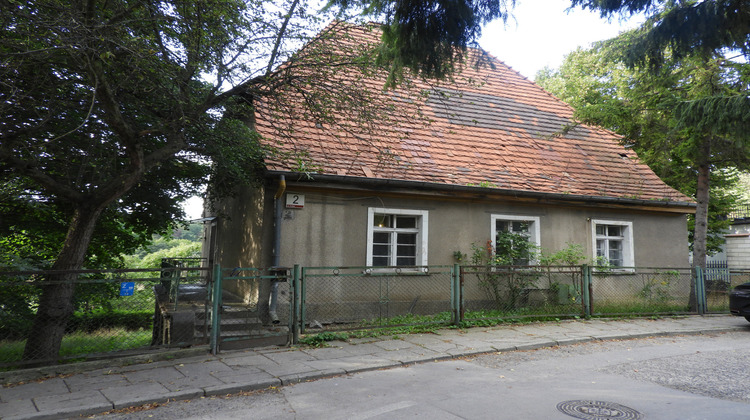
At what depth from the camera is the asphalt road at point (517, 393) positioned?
4.42 m

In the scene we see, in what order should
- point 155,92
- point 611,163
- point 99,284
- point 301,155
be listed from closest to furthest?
1. point 99,284
2. point 155,92
3. point 301,155
4. point 611,163

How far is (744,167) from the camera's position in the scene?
13992mm

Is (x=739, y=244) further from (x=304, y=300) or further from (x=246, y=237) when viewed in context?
(x=304, y=300)

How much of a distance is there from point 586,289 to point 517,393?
6416 millimetres

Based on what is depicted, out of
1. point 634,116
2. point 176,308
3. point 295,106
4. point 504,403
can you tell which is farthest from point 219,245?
point 634,116

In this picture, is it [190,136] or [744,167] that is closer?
[190,136]

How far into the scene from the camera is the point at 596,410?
14.5 feet

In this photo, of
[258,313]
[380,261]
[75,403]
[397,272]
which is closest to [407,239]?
[380,261]

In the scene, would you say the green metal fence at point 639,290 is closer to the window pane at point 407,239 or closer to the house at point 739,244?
the window pane at point 407,239

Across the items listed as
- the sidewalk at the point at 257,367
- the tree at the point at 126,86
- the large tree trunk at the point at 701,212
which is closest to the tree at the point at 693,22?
the tree at the point at 126,86

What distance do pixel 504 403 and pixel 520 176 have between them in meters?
7.81

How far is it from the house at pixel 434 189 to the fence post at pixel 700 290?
103 cm

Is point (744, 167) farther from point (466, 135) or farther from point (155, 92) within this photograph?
point (155, 92)

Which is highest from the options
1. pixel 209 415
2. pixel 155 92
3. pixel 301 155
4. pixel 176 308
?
pixel 155 92
